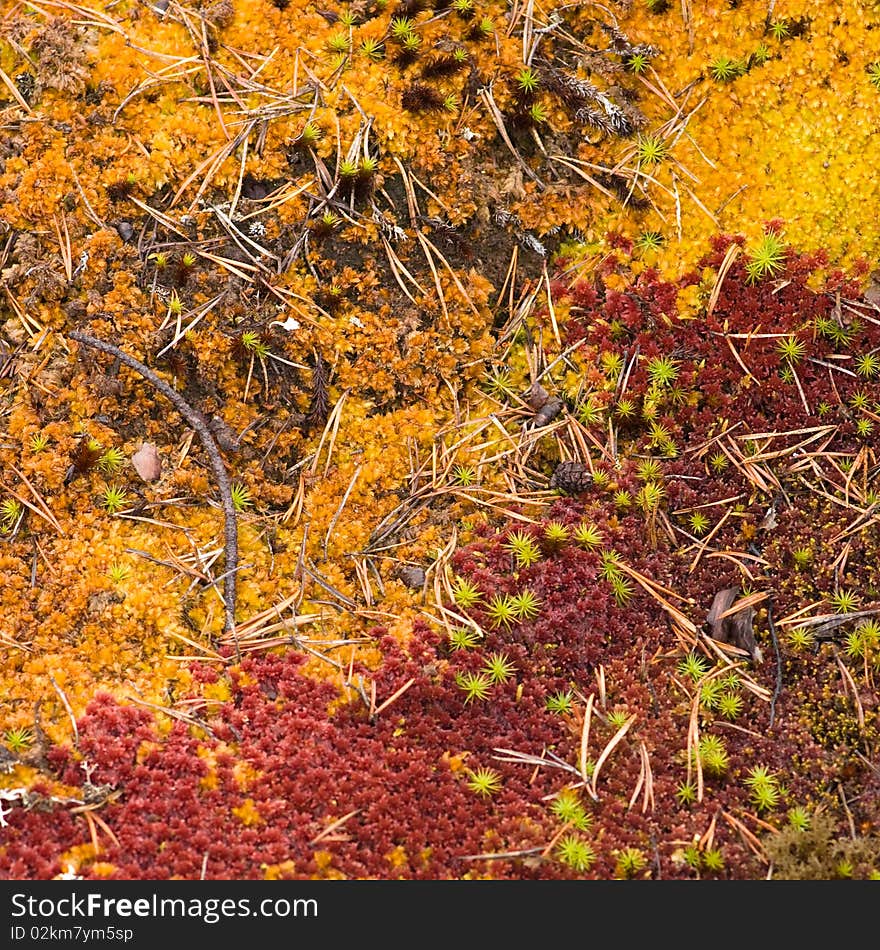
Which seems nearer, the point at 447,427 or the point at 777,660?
the point at 777,660

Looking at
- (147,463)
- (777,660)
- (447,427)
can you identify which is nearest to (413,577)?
(447,427)

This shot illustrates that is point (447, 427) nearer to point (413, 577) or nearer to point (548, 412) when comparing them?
point (548, 412)

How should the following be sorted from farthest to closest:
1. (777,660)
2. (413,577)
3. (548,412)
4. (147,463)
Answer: (548,412)
(147,463)
(413,577)
(777,660)

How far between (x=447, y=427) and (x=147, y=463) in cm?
162

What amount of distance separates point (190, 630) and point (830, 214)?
4165 millimetres

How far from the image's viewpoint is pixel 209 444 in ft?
14.3

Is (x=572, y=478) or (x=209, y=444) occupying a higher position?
(x=209, y=444)

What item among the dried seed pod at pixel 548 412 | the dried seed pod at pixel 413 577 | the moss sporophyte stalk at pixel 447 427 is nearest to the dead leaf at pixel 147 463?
the moss sporophyte stalk at pixel 447 427

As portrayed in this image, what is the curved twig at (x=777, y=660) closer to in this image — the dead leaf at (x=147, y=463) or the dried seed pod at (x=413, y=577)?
the dried seed pod at (x=413, y=577)

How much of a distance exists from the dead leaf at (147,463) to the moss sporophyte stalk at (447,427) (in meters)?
0.02

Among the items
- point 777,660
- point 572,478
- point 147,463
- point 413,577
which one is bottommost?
point 777,660

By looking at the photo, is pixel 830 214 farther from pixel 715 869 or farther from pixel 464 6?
pixel 715 869

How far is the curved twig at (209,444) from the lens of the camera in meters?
4.20

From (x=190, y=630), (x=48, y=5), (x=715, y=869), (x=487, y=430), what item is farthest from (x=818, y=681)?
(x=48, y=5)
